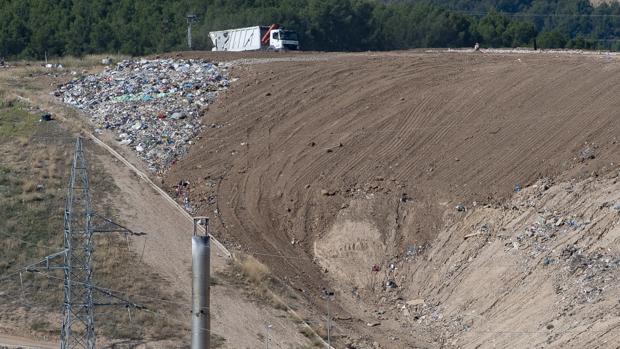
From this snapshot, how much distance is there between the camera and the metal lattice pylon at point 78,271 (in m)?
25.9

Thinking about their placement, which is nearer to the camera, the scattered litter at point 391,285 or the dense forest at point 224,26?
the scattered litter at point 391,285

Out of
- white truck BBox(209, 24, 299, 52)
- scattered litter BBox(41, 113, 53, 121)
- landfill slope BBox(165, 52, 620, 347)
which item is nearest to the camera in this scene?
landfill slope BBox(165, 52, 620, 347)

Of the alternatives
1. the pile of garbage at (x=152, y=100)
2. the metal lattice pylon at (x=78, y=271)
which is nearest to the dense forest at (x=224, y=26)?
the pile of garbage at (x=152, y=100)

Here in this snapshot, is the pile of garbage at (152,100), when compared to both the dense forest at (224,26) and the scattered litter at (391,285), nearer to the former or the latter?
the scattered litter at (391,285)

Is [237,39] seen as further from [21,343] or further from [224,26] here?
[21,343]

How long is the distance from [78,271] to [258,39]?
1289 inches

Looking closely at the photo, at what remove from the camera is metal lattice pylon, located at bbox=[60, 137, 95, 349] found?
25.9 m

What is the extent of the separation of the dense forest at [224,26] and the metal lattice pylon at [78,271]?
3317cm

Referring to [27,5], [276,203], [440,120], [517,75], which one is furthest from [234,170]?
[27,5]

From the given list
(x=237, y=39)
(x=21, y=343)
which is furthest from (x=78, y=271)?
(x=237, y=39)

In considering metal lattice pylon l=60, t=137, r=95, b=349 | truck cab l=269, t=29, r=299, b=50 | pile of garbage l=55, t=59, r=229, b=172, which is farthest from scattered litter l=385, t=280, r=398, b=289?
truck cab l=269, t=29, r=299, b=50

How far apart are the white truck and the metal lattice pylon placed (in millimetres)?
24910

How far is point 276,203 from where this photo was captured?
38250 millimetres

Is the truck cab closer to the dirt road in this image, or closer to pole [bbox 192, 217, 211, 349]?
the dirt road
